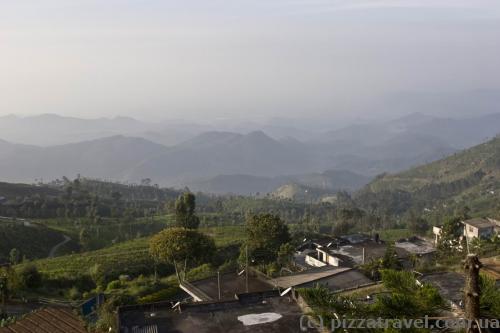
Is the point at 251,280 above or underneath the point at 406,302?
underneath

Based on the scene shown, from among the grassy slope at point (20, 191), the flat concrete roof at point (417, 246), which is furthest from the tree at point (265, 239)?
the grassy slope at point (20, 191)

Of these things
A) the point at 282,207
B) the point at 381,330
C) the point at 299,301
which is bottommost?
the point at 282,207

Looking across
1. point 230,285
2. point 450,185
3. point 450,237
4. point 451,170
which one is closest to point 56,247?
point 230,285

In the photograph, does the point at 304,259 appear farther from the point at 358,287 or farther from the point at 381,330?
the point at 381,330

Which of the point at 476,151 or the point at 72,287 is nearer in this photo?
the point at 72,287

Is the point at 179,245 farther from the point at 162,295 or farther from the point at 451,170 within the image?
the point at 451,170

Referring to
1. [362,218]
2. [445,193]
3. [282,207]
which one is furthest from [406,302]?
[445,193]
